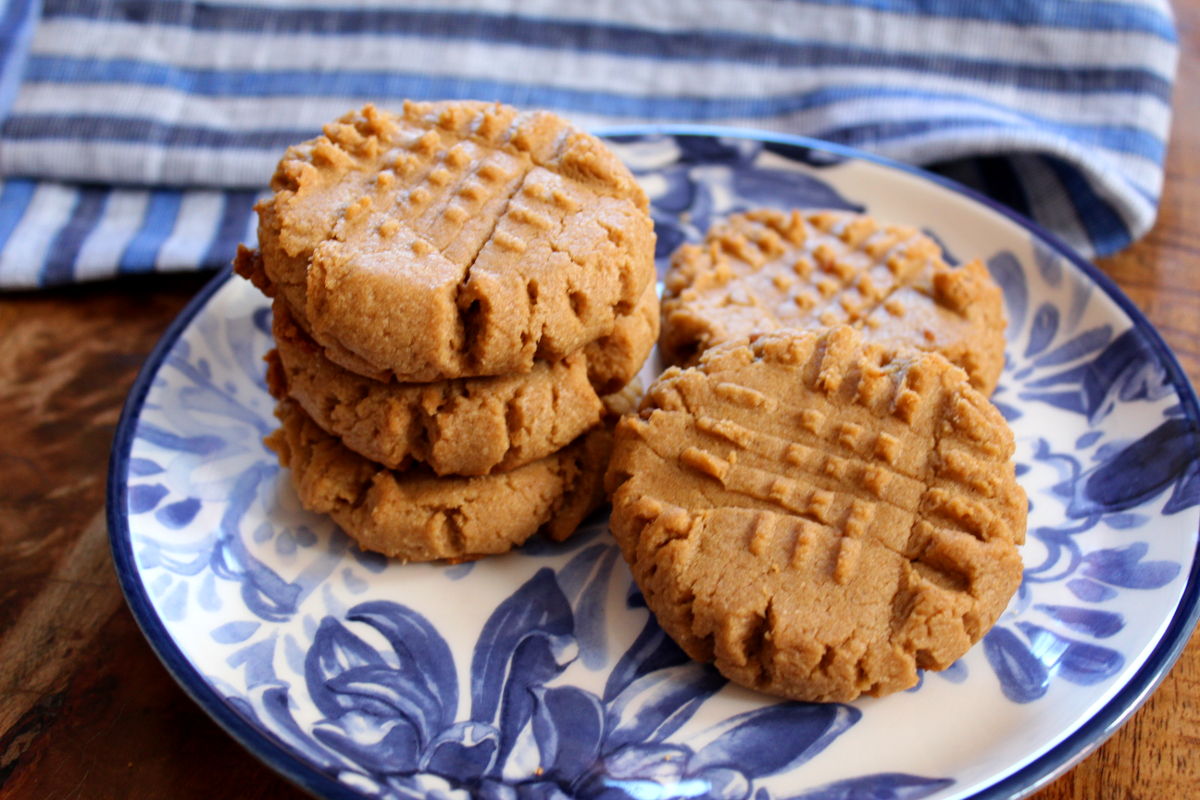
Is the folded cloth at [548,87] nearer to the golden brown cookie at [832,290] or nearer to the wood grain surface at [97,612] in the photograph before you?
the wood grain surface at [97,612]

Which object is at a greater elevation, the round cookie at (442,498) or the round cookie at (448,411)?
the round cookie at (448,411)

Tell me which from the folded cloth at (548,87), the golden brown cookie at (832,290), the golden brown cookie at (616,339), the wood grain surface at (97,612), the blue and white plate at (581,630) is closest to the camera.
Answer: the blue and white plate at (581,630)

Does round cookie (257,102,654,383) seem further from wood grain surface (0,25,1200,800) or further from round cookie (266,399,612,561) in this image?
wood grain surface (0,25,1200,800)

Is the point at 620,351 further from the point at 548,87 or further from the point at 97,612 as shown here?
the point at 548,87

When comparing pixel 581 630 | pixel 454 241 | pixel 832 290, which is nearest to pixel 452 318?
pixel 454 241

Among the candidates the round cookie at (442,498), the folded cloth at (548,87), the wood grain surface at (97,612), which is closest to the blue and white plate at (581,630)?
the round cookie at (442,498)

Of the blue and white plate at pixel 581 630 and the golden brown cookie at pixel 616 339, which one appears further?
the golden brown cookie at pixel 616 339

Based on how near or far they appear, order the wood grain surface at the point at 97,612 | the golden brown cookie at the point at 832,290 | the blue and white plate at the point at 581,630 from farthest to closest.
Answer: the golden brown cookie at the point at 832,290, the wood grain surface at the point at 97,612, the blue and white plate at the point at 581,630
